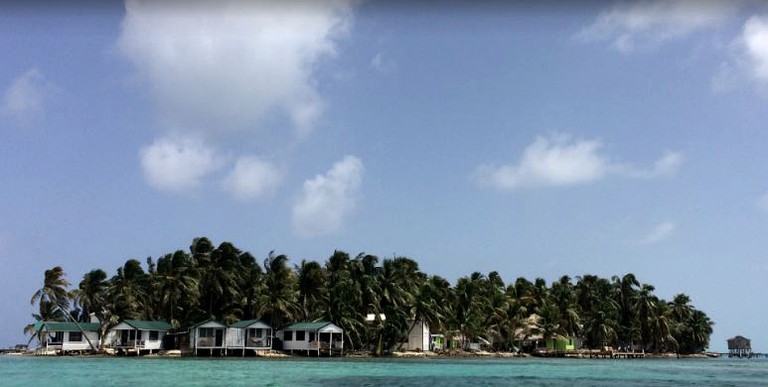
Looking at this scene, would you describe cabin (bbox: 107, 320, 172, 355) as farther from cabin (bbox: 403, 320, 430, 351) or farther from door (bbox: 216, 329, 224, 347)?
cabin (bbox: 403, 320, 430, 351)

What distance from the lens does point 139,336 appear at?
61688 millimetres

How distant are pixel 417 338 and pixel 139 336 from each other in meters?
25.5

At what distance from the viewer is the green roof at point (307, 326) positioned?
59.2 metres

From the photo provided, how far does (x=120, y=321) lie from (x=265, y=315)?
43.1ft

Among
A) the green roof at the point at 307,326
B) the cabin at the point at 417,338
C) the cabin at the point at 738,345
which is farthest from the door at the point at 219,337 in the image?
the cabin at the point at 738,345

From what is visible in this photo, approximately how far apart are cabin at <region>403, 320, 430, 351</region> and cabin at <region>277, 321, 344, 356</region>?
8750 mm

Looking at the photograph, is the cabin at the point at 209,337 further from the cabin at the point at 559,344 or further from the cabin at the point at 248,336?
the cabin at the point at 559,344

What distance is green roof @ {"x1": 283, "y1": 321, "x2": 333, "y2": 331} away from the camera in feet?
194

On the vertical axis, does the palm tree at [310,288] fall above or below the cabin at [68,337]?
above

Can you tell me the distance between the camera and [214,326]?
59.9m

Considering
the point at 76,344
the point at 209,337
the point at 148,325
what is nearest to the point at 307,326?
the point at 209,337

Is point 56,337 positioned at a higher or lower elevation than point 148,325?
lower

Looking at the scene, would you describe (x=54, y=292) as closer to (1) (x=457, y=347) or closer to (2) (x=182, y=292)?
(2) (x=182, y=292)

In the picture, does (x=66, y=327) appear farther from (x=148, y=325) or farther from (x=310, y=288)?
(x=310, y=288)
